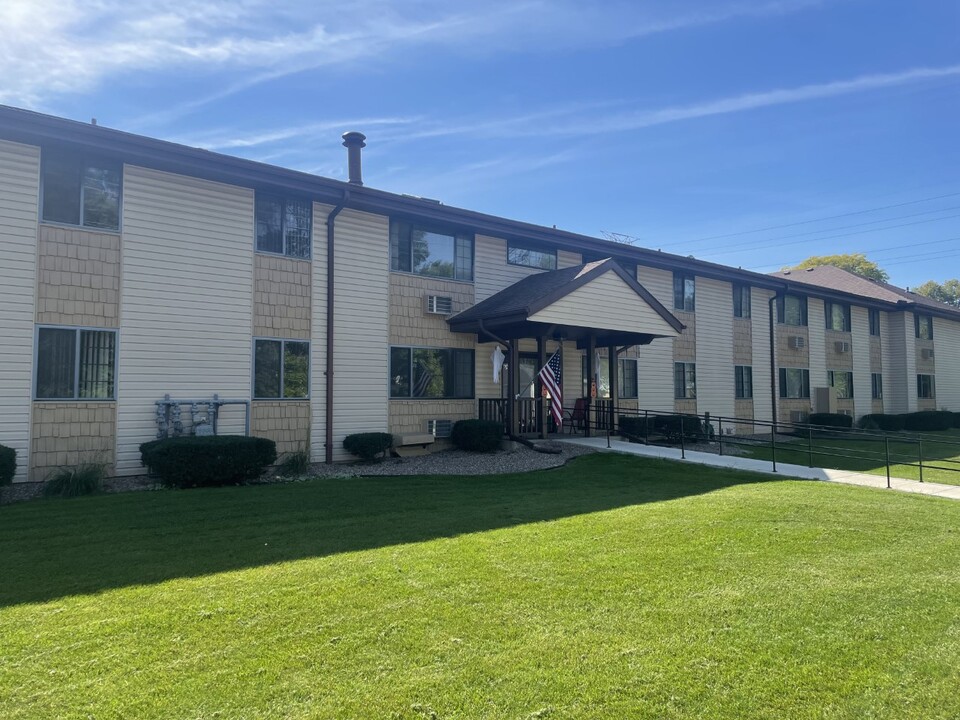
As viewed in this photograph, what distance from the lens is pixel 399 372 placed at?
1408 cm

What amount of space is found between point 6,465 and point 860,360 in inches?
1140

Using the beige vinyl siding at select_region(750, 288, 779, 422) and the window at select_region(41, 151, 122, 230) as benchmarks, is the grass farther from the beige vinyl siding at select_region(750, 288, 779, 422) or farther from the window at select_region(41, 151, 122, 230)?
the beige vinyl siding at select_region(750, 288, 779, 422)

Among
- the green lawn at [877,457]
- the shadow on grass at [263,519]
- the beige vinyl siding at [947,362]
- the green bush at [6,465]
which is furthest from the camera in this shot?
the beige vinyl siding at [947,362]

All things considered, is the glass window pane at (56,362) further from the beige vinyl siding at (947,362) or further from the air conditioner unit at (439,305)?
the beige vinyl siding at (947,362)

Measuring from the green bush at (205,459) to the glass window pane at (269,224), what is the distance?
4.05m

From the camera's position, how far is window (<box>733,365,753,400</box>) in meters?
21.8

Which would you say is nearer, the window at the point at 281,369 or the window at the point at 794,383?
the window at the point at 281,369

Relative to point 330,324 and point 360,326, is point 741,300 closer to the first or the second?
point 360,326

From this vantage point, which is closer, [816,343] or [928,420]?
[816,343]

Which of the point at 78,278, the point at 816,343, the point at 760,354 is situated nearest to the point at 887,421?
the point at 816,343

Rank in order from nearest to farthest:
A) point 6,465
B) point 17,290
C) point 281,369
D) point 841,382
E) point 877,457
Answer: point 6,465 < point 17,290 < point 281,369 < point 877,457 < point 841,382

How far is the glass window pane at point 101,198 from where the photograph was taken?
1065cm

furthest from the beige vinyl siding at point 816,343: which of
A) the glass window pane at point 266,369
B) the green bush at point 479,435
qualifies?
the glass window pane at point 266,369

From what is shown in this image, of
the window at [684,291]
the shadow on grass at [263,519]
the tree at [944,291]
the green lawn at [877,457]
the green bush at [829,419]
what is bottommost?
the green lawn at [877,457]
